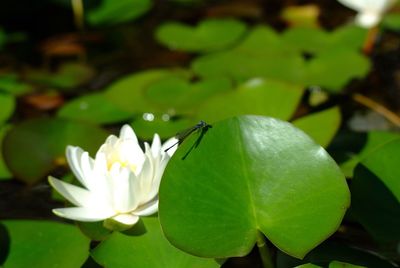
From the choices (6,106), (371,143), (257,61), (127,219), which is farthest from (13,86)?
(371,143)

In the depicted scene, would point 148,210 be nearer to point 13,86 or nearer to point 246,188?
point 246,188

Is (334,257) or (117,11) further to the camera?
(117,11)

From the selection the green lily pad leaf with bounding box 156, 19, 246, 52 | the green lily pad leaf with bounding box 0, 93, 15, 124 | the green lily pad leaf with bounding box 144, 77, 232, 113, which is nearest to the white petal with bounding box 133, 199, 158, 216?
the green lily pad leaf with bounding box 144, 77, 232, 113

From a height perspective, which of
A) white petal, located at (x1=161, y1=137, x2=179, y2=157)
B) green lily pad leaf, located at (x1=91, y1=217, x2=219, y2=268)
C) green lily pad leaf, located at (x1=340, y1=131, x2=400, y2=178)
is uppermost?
white petal, located at (x1=161, y1=137, x2=179, y2=157)

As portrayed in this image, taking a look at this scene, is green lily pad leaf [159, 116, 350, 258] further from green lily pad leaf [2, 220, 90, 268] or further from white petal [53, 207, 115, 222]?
green lily pad leaf [2, 220, 90, 268]

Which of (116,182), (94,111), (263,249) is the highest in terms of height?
(116,182)

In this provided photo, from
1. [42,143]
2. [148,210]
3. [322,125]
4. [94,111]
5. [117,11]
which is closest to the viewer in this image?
[148,210]

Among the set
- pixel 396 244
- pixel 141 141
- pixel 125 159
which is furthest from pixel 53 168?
pixel 396 244

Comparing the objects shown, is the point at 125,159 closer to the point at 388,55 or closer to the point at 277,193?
the point at 277,193
